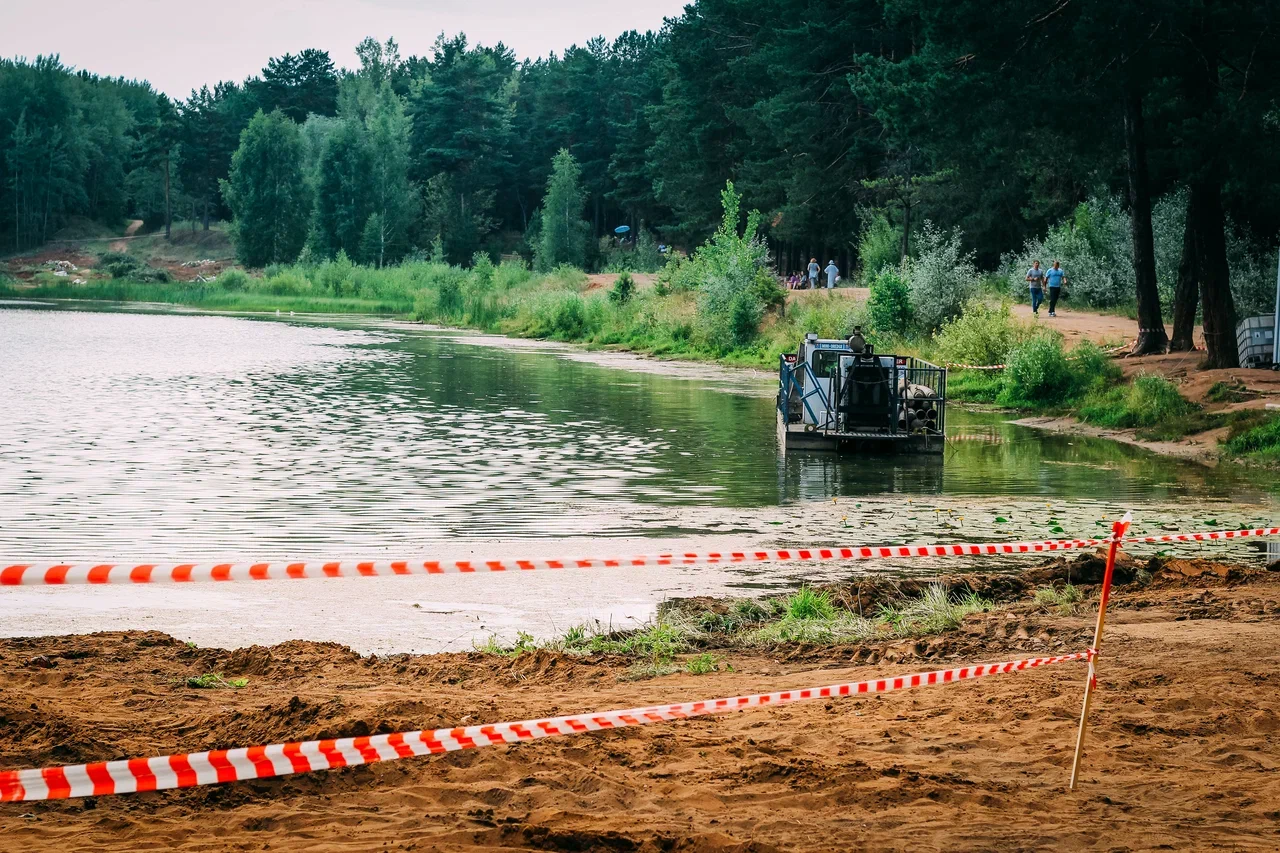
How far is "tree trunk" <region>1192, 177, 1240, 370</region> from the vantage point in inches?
1212

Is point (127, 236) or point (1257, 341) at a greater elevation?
point (127, 236)

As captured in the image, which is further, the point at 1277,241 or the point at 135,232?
the point at 135,232

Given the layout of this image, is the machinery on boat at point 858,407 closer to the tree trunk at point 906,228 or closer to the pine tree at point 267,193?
the tree trunk at point 906,228

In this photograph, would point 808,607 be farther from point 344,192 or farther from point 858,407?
point 344,192

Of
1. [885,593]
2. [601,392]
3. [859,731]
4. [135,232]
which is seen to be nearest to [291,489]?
[885,593]

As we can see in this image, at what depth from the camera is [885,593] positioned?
481 inches

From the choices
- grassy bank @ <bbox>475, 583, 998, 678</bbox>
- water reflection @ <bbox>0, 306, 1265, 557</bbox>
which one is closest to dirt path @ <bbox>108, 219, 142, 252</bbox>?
water reflection @ <bbox>0, 306, 1265, 557</bbox>

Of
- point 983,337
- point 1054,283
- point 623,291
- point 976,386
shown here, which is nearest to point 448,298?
point 623,291

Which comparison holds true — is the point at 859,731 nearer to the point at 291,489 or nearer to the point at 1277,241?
the point at 291,489

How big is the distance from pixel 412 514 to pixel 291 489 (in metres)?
2.86

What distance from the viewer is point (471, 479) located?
2053cm

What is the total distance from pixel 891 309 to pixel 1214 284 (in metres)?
13.2

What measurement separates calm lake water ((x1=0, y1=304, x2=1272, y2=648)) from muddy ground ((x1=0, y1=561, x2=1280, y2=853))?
209cm

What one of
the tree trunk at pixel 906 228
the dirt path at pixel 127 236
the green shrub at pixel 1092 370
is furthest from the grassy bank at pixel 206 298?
the green shrub at pixel 1092 370
